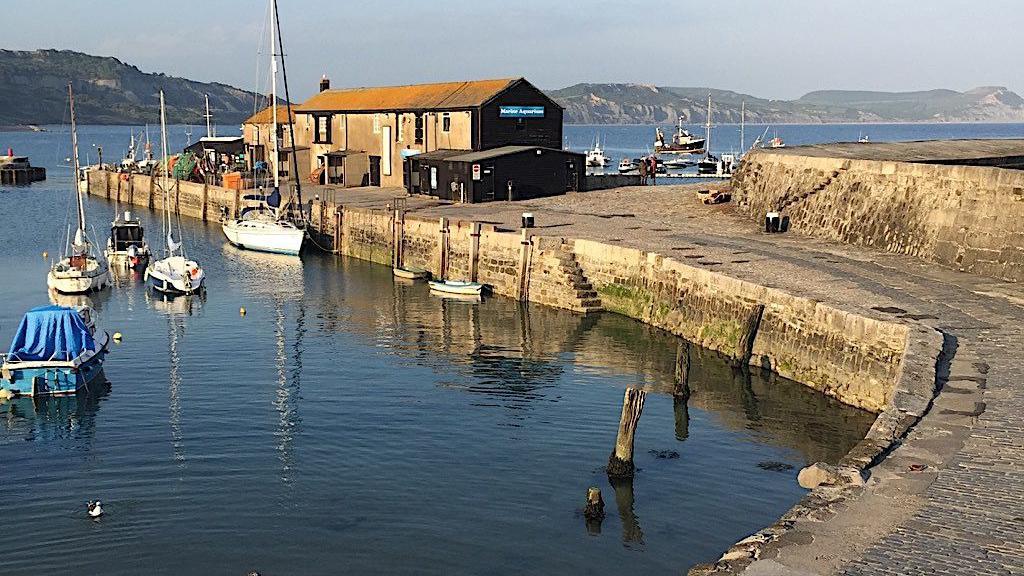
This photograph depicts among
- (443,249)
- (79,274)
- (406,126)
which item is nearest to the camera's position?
(79,274)

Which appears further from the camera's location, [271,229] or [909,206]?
[271,229]

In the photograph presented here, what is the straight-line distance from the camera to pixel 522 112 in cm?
7156

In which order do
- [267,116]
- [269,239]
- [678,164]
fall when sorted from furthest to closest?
[678,164]
[267,116]
[269,239]

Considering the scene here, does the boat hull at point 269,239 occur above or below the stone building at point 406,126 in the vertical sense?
below

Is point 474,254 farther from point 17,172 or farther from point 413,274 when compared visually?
point 17,172

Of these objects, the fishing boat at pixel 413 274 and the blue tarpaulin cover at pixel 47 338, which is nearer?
the blue tarpaulin cover at pixel 47 338

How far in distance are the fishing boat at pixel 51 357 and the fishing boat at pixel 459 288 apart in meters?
18.5

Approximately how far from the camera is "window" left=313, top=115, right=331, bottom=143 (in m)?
85.1

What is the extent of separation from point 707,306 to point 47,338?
22.5 metres

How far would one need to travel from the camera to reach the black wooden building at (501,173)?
65188 millimetres

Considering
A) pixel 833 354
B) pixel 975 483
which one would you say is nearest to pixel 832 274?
pixel 833 354

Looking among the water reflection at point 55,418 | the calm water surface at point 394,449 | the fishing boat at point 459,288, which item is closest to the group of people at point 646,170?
the fishing boat at point 459,288

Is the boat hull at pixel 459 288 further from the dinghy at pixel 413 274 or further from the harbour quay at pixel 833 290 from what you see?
the dinghy at pixel 413 274

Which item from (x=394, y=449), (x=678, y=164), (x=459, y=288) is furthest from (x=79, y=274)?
(x=678, y=164)
